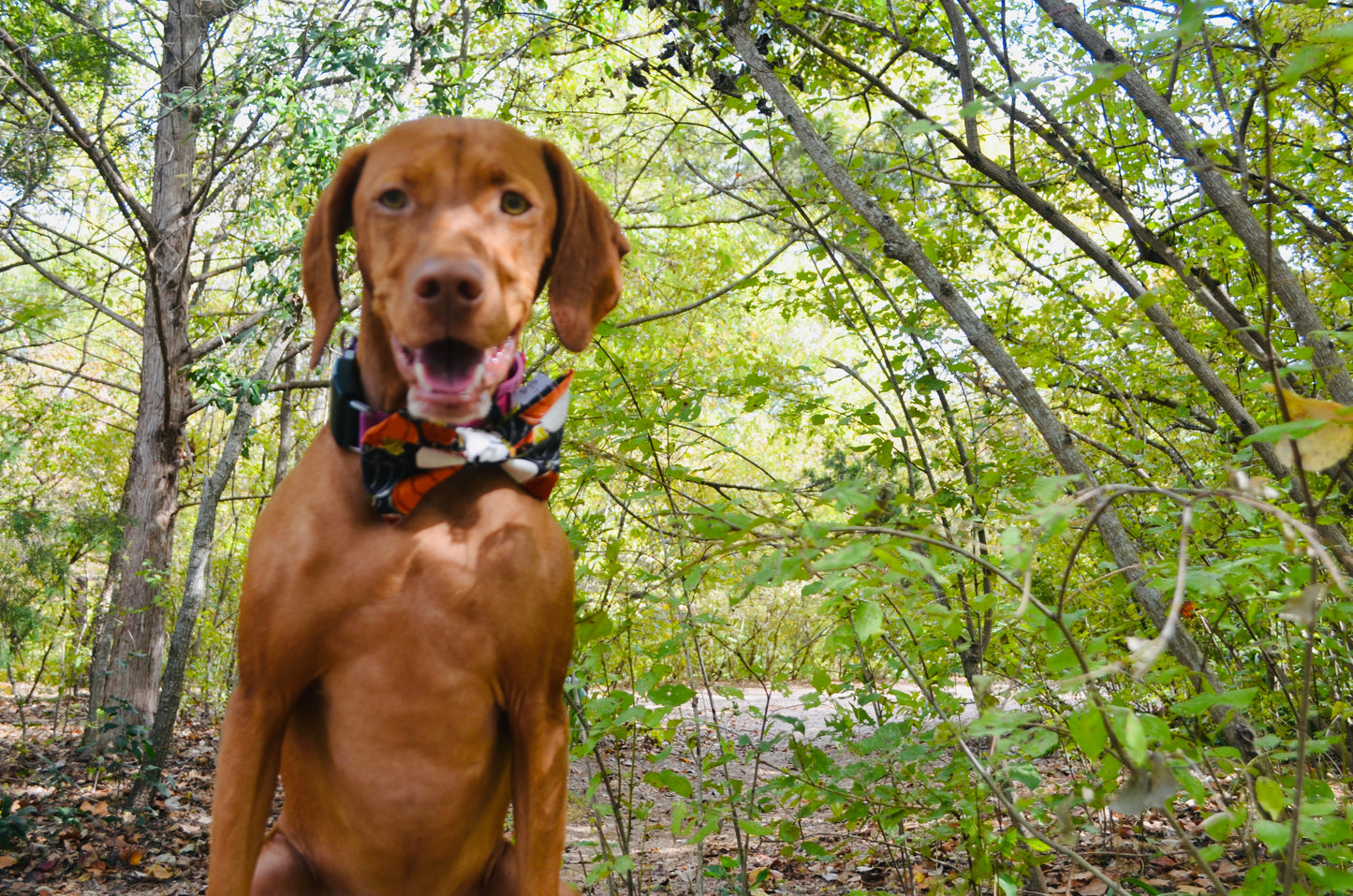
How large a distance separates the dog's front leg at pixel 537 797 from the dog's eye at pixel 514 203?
774 millimetres

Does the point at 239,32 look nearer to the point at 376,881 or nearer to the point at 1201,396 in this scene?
the point at 1201,396

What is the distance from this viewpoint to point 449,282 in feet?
4.03

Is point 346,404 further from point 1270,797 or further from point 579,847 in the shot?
point 579,847

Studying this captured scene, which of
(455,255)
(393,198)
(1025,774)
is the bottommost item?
(1025,774)

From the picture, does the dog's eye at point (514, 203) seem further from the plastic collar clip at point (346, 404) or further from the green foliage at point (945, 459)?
the green foliage at point (945, 459)

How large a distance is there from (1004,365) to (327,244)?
1892 millimetres

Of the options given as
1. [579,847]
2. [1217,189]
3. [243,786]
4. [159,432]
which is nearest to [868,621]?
[243,786]

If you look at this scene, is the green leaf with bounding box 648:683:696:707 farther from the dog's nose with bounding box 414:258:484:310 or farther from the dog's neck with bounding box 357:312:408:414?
the dog's nose with bounding box 414:258:484:310

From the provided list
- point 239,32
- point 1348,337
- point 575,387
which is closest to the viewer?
point 1348,337

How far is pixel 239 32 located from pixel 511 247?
377 inches

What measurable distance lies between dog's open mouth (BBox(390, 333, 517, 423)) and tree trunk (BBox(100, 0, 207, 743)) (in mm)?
6397

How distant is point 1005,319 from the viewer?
4441 millimetres

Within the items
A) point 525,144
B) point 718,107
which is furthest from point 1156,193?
point 525,144

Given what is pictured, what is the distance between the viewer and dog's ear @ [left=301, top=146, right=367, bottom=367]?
5.01 ft
